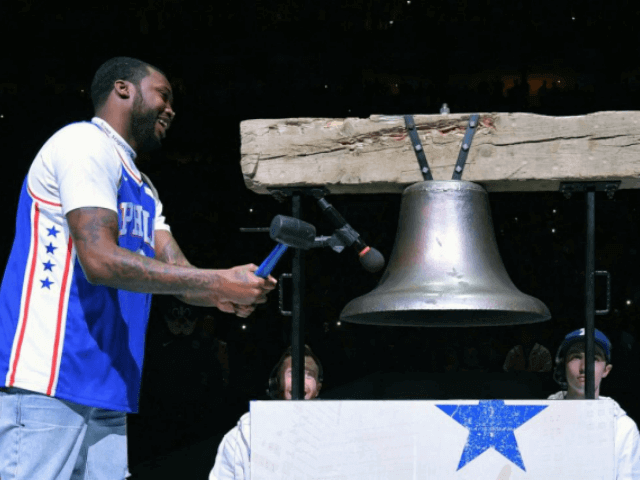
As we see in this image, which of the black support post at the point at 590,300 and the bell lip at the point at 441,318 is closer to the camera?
the black support post at the point at 590,300

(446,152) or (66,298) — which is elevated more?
(446,152)

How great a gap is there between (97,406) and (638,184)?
6.25 feet

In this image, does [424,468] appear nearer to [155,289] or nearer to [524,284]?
[155,289]

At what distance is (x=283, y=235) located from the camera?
2.33 metres

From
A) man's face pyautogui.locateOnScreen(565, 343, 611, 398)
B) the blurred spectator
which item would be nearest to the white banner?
man's face pyautogui.locateOnScreen(565, 343, 611, 398)

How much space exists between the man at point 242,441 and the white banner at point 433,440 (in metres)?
1.31

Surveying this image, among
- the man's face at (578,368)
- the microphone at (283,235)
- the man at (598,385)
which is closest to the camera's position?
the microphone at (283,235)

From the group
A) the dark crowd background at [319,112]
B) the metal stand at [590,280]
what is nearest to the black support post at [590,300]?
the metal stand at [590,280]

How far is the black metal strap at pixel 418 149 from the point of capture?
312 cm

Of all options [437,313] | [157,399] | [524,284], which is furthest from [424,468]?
[524,284]

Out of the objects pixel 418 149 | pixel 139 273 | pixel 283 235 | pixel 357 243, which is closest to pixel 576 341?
pixel 418 149

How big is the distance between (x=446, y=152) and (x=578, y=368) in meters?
1.50

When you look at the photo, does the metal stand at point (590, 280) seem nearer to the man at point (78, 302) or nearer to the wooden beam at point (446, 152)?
the wooden beam at point (446, 152)

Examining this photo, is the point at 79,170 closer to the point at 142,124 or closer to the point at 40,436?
the point at 142,124
